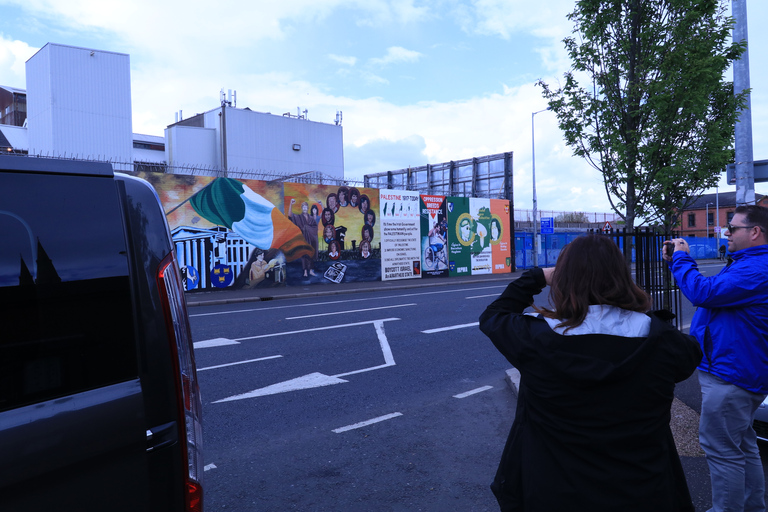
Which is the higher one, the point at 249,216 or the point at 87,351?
the point at 249,216

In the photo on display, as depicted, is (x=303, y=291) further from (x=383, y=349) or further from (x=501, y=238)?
(x=501, y=238)

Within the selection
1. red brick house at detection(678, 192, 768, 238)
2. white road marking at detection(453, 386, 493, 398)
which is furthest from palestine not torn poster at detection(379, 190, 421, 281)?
red brick house at detection(678, 192, 768, 238)

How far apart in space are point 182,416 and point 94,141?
3362 centimetres

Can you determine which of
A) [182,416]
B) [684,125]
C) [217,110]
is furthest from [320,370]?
[217,110]

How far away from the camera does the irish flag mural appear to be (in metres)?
18.9

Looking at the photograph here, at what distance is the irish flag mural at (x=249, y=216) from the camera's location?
62.1 ft

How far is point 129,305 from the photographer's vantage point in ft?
5.73

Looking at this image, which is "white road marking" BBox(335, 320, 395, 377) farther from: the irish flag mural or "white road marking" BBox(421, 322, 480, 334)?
the irish flag mural

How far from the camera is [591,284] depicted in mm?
1866

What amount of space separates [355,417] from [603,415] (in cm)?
394

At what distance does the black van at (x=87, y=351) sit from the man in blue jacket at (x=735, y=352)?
8.31 ft

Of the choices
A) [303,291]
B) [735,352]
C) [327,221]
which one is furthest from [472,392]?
[327,221]

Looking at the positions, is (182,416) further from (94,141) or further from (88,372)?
(94,141)

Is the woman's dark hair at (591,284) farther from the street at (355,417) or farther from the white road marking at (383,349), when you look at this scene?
the white road marking at (383,349)
